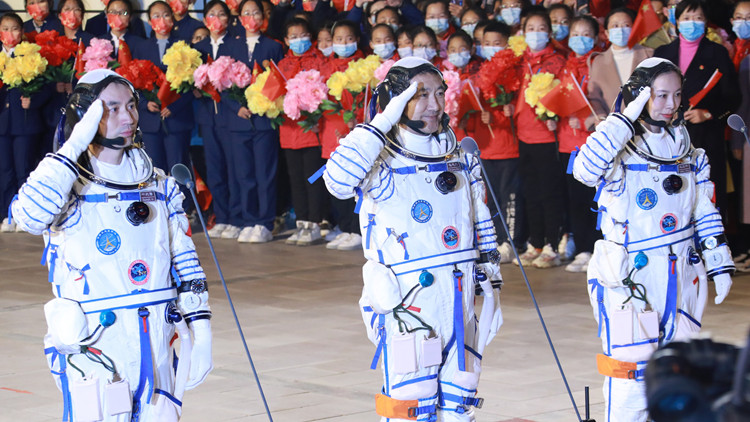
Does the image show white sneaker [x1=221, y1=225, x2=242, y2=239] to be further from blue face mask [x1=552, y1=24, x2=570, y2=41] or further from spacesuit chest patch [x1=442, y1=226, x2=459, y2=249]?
spacesuit chest patch [x1=442, y1=226, x2=459, y2=249]

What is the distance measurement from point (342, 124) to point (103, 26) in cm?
419

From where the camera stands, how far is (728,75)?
10117mm

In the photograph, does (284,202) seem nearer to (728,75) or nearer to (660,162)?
(728,75)

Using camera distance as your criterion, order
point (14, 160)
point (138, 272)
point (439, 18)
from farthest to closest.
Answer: point (14, 160), point (439, 18), point (138, 272)

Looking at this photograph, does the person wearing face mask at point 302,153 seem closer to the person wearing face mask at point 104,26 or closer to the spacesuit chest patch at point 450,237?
the person wearing face mask at point 104,26

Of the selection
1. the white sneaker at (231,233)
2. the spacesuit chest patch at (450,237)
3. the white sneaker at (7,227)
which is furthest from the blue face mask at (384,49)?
the spacesuit chest patch at (450,237)

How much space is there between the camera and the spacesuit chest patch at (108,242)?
5.01 meters

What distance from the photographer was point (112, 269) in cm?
501

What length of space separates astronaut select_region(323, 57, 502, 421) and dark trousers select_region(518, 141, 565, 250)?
5.37m

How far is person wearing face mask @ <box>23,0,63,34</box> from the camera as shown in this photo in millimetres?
14070

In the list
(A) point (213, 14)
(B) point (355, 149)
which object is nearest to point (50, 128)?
(A) point (213, 14)

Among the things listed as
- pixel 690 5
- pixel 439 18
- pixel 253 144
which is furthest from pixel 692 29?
pixel 253 144

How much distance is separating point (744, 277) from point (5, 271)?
666cm

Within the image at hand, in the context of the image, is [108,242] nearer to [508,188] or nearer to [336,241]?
[508,188]
